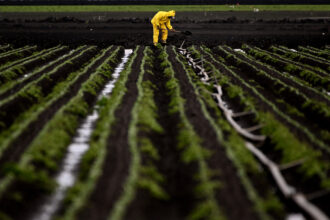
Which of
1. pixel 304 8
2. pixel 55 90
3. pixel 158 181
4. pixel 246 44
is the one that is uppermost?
pixel 304 8

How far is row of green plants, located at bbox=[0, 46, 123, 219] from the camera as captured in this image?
5973mm

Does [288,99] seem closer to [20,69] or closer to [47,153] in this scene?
[47,153]

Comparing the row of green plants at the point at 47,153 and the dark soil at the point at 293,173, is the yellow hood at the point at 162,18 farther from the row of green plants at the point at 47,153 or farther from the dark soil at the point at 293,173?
the dark soil at the point at 293,173

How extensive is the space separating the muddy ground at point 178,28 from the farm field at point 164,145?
42.9ft

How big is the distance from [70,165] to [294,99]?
9.75 metres

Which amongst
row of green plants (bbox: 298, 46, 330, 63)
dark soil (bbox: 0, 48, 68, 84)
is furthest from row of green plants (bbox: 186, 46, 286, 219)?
row of green plants (bbox: 298, 46, 330, 63)

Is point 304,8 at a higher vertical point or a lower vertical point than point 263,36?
higher

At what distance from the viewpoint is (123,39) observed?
29.1 metres

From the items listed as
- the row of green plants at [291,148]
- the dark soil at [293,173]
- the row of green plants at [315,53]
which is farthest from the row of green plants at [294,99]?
the row of green plants at [315,53]

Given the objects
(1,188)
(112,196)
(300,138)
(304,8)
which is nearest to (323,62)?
(300,138)

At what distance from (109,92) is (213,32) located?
2245 cm

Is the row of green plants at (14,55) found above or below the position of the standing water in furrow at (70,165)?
above

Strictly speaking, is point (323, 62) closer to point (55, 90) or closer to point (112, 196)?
point (55, 90)

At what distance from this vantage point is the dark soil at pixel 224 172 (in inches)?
203
